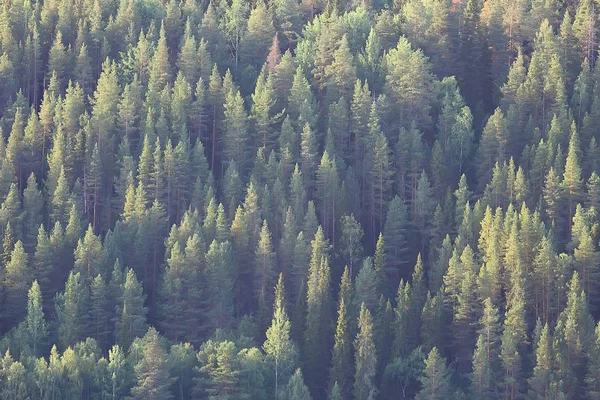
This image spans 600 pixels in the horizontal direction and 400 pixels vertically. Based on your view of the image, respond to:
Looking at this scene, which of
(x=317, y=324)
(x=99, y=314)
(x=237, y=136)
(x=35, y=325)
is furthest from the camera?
(x=237, y=136)

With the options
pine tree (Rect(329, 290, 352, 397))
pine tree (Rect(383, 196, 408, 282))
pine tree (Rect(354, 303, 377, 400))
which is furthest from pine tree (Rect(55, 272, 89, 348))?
pine tree (Rect(383, 196, 408, 282))

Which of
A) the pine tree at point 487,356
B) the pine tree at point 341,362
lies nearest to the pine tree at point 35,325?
the pine tree at point 341,362

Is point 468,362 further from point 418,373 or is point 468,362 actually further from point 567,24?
point 567,24

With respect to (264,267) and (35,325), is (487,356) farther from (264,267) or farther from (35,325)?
(35,325)

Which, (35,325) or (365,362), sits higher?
(35,325)

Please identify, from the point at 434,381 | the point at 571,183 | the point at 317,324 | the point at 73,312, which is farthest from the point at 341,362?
the point at 571,183

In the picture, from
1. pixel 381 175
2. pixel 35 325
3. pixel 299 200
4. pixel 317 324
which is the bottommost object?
pixel 317 324
